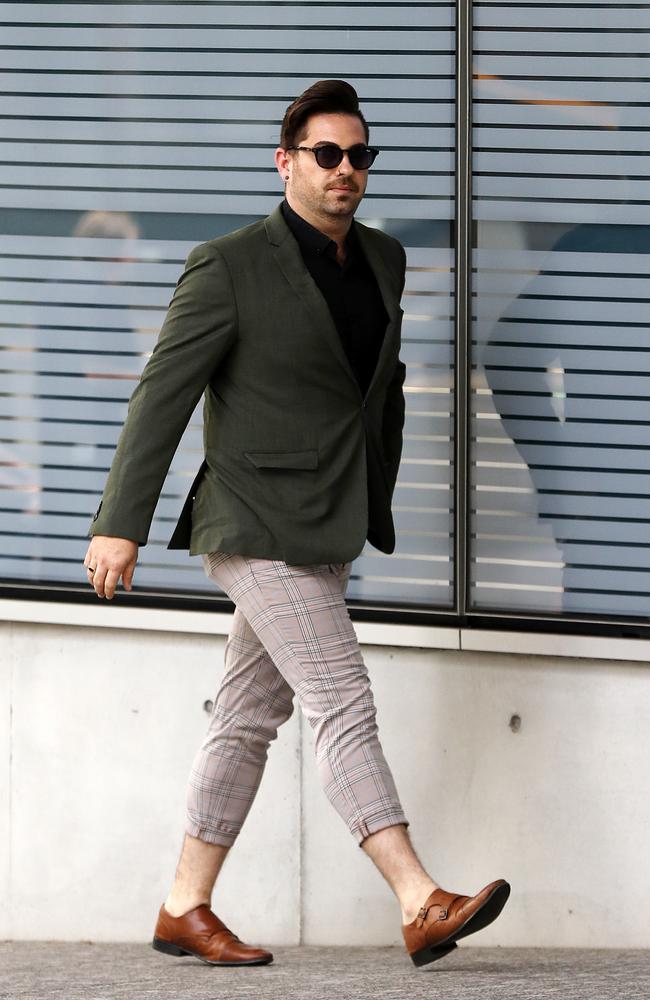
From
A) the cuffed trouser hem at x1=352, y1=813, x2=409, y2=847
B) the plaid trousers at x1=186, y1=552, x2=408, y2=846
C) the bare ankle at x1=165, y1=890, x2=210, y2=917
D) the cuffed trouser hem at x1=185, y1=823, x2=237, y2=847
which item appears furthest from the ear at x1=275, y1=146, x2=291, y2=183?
the bare ankle at x1=165, y1=890, x2=210, y2=917

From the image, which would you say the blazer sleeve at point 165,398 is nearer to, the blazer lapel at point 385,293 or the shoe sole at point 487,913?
the blazer lapel at point 385,293

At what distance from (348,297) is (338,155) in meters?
0.36

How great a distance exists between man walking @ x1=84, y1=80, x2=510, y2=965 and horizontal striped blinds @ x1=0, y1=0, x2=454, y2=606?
721 mm

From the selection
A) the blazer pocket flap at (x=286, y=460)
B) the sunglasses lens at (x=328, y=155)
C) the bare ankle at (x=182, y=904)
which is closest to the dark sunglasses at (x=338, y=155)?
the sunglasses lens at (x=328, y=155)

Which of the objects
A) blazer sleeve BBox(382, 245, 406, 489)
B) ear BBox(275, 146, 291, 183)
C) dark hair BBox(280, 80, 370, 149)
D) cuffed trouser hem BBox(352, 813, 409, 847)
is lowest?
cuffed trouser hem BBox(352, 813, 409, 847)

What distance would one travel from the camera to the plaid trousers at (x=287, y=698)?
3.27m

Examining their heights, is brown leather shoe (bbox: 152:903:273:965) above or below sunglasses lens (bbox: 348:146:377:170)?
below

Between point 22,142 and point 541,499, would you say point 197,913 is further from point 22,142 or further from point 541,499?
point 22,142

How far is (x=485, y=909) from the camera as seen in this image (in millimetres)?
3004

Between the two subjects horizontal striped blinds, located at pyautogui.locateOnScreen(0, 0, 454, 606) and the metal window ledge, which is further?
horizontal striped blinds, located at pyautogui.locateOnScreen(0, 0, 454, 606)

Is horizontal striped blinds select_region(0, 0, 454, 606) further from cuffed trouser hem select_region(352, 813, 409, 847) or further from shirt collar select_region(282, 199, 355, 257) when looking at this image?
cuffed trouser hem select_region(352, 813, 409, 847)

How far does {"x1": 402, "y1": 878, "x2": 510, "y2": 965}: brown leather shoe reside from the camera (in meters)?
3.01

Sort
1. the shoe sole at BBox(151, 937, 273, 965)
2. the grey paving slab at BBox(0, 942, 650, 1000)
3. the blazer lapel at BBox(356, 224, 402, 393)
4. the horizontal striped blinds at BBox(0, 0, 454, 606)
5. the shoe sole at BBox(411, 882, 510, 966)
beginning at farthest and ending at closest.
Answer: the horizontal striped blinds at BBox(0, 0, 454, 606)
the shoe sole at BBox(151, 937, 273, 965)
the blazer lapel at BBox(356, 224, 402, 393)
the grey paving slab at BBox(0, 942, 650, 1000)
the shoe sole at BBox(411, 882, 510, 966)

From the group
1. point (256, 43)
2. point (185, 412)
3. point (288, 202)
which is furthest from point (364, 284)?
point (256, 43)
